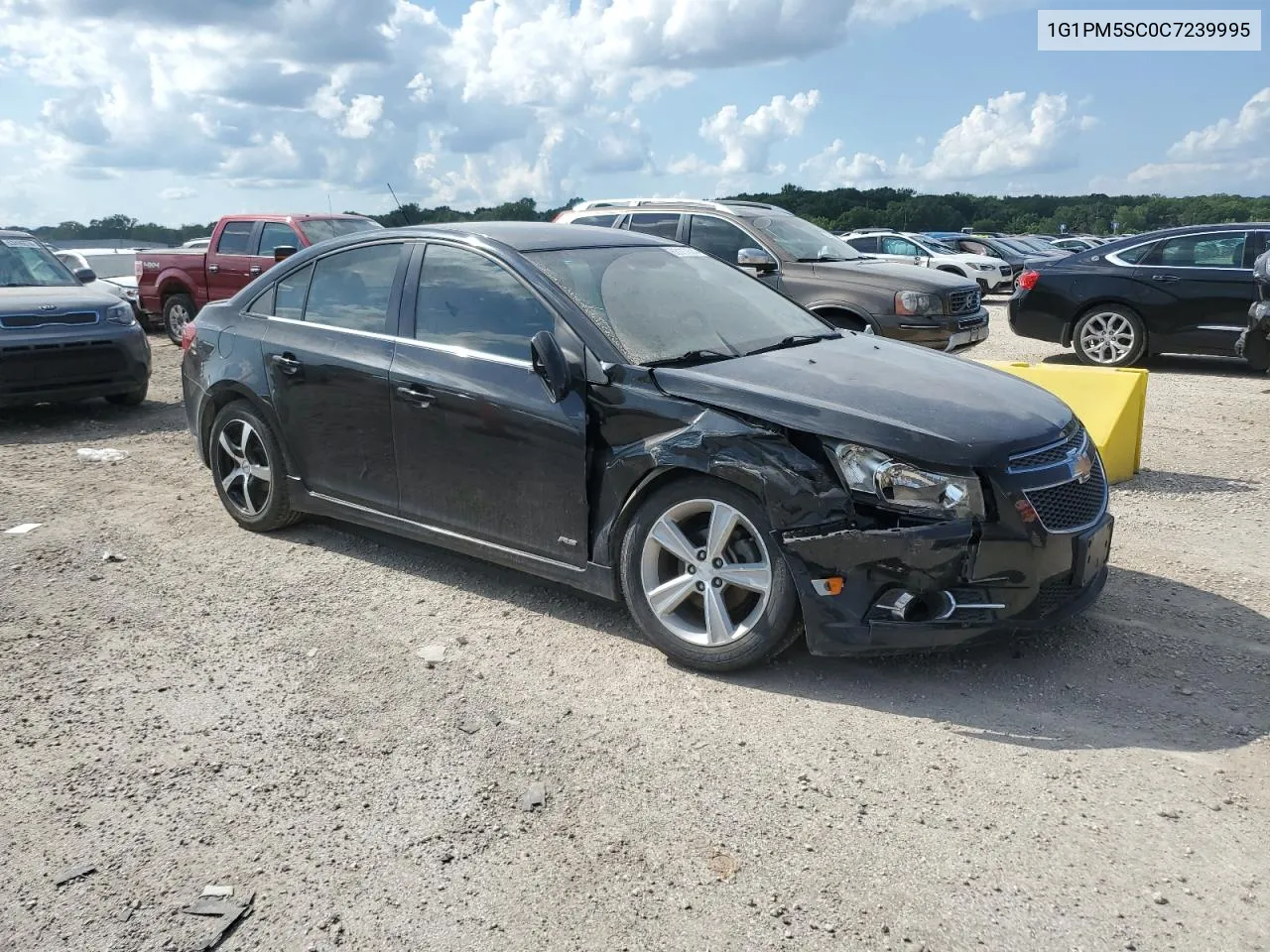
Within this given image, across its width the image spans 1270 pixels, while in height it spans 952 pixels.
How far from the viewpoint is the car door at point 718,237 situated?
414 inches

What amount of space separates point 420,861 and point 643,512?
1.69 meters

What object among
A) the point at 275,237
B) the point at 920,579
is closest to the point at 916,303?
the point at 920,579

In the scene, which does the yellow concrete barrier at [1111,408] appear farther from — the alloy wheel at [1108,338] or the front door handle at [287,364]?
the alloy wheel at [1108,338]

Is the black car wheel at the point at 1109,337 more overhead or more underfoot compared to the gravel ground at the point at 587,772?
more overhead

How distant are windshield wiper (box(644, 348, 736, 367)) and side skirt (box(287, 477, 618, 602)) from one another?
0.85 metres

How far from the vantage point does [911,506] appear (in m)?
3.89

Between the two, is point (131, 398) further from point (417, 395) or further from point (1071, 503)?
point (1071, 503)

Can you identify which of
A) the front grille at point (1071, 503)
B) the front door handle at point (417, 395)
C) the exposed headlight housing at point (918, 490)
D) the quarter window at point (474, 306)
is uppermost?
the quarter window at point (474, 306)

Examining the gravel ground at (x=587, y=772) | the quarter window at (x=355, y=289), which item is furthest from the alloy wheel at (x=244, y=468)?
the quarter window at (x=355, y=289)

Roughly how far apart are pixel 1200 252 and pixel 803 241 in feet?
14.5

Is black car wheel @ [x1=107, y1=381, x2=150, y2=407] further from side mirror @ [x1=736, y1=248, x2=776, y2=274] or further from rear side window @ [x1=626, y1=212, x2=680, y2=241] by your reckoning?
side mirror @ [x1=736, y1=248, x2=776, y2=274]

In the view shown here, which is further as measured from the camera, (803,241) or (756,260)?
(803,241)

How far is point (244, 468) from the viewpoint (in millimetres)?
6070

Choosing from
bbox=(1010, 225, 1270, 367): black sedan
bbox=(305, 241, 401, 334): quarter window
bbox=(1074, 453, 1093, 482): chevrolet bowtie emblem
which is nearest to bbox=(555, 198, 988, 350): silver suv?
bbox=(1010, 225, 1270, 367): black sedan
